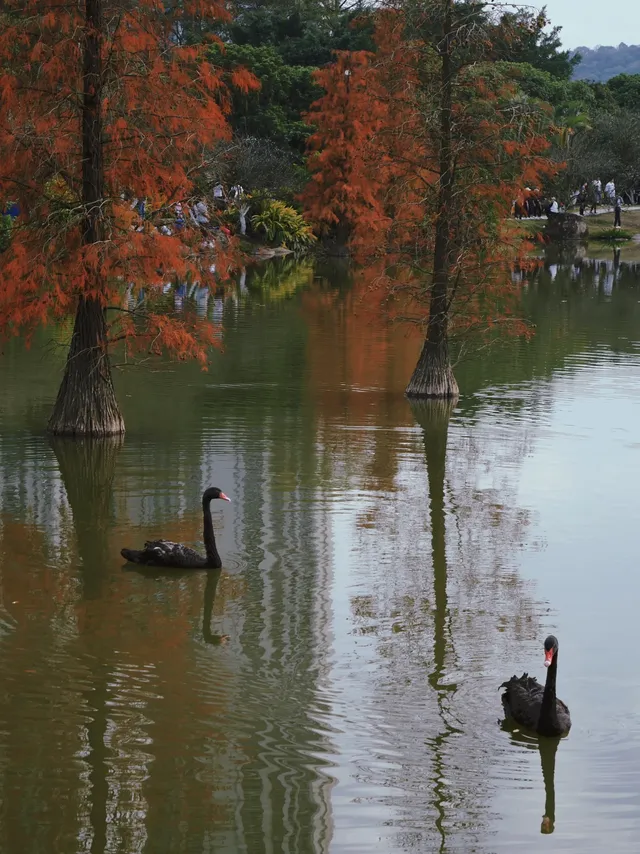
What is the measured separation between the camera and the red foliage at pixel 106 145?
634 inches

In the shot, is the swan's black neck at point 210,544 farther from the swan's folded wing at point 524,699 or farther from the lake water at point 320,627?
the swan's folded wing at point 524,699

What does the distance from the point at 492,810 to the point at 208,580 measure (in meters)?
4.63

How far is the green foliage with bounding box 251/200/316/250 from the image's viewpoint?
185 feet

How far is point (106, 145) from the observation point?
1709 cm

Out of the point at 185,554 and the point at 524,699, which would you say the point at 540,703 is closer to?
the point at 524,699

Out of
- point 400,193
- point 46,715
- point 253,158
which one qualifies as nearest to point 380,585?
point 46,715

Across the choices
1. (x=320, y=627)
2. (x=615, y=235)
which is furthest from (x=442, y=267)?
(x=615, y=235)

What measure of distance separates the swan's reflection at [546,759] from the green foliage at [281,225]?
48.7 metres

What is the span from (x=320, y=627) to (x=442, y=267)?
10.9 meters

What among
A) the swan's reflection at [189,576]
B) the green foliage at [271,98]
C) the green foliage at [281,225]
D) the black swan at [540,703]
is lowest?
the black swan at [540,703]

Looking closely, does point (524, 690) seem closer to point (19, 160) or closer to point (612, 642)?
point (612, 642)

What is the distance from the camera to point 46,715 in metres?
8.94

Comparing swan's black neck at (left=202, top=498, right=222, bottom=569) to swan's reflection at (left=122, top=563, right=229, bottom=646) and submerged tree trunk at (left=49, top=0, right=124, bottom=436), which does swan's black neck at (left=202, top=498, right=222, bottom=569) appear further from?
submerged tree trunk at (left=49, top=0, right=124, bottom=436)

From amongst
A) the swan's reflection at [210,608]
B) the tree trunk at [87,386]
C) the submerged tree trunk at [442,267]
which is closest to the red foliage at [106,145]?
the tree trunk at [87,386]
